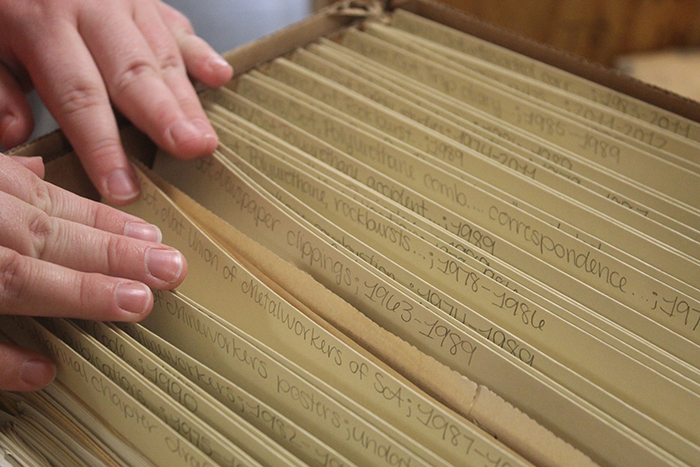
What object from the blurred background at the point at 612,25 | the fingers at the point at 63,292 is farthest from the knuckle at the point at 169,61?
the blurred background at the point at 612,25

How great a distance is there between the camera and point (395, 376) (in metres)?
0.64

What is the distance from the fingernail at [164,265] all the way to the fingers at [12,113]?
0.46 meters

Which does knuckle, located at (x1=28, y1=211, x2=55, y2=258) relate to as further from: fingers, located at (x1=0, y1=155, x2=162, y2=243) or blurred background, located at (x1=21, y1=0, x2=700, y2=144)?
blurred background, located at (x1=21, y1=0, x2=700, y2=144)

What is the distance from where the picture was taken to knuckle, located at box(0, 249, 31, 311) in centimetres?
64

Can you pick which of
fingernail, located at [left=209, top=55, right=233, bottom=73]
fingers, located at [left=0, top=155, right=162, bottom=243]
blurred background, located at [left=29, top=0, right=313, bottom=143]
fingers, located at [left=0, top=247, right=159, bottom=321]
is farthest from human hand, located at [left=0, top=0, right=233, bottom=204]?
blurred background, located at [left=29, top=0, right=313, bottom=143]

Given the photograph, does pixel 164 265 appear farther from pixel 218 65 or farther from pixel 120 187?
pixel 218 65

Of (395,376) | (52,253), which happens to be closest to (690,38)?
(395,376)

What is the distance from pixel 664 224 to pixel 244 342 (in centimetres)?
57

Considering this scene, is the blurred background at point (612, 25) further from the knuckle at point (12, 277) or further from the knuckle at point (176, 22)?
the knuckle at point (12, 277)

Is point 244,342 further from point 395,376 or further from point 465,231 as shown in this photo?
point 465,231

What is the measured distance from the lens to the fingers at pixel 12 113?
964 millimetres

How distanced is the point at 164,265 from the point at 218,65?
43cm

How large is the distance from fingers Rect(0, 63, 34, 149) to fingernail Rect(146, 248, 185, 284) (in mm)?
459

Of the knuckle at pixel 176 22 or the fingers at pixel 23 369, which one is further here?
the knuckle at pixel 176 22
